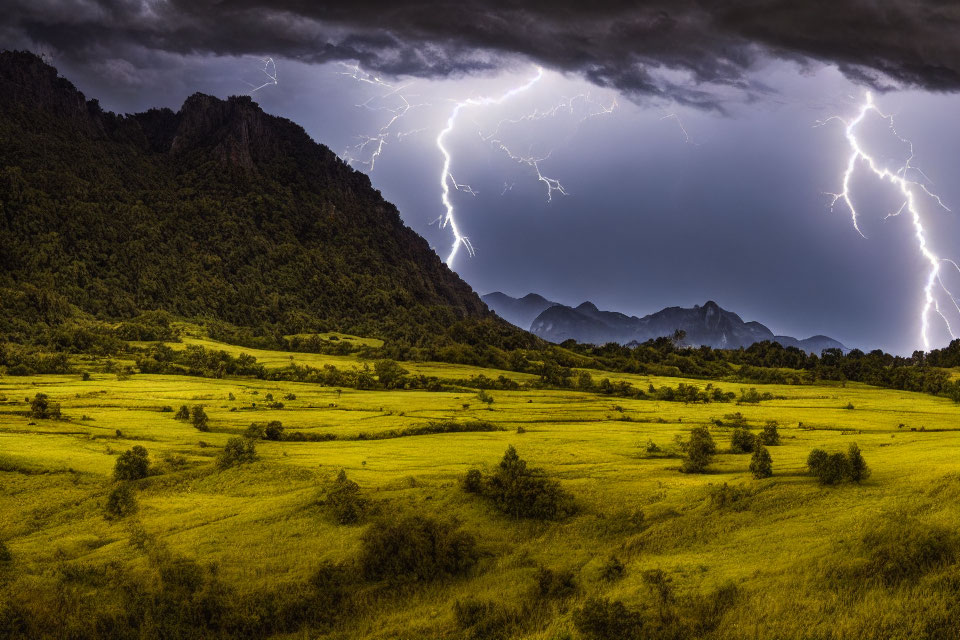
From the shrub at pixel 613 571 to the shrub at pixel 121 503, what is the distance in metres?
25.6

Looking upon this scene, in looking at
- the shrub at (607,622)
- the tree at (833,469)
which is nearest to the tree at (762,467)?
the tree at (833,469)

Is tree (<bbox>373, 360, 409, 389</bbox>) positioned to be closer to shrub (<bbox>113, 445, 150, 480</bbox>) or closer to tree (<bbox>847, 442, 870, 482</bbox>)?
shrub (<bbox>113, 445, 150, 480</bbox>)

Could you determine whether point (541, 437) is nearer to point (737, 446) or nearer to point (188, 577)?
point (737, 446)

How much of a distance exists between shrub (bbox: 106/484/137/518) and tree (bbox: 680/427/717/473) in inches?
1353

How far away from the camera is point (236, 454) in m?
41.6

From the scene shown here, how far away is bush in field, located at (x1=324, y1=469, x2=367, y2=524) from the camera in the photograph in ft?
98.6

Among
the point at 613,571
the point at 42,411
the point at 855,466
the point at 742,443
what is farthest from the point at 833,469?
the point at 42,411

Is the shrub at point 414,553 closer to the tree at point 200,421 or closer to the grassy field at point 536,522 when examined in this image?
the grassy field at point 536,522

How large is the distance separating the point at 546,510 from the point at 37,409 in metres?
53.9

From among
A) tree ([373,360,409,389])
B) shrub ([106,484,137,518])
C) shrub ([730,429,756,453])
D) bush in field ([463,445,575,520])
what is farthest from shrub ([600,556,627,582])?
tree ([373,360,409,389])

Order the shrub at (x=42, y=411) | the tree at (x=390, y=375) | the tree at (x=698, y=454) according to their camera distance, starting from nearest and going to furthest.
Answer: the tree at (x=698, y=454)
the shrub at (x=42, y=411)
the tree at (x=390, y=375)

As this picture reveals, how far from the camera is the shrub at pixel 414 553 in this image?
982 inches

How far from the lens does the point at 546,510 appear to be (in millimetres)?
30578

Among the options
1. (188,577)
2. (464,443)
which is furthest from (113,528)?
(464,443)
